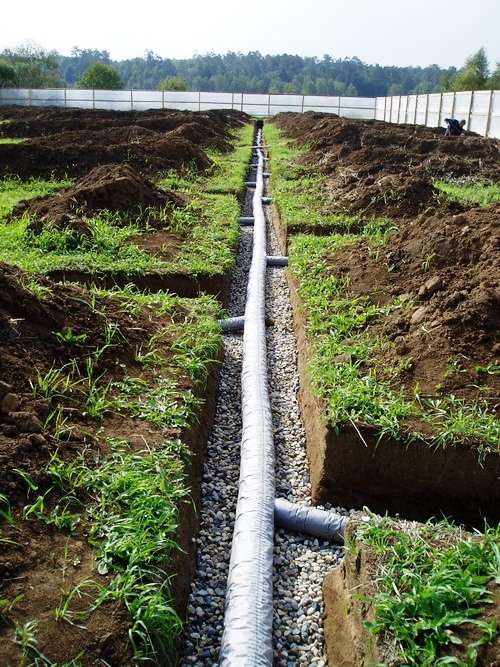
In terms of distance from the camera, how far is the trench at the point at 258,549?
8.44ft

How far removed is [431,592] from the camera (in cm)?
219

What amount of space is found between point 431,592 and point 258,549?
1000 mm

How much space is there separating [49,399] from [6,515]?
3.04 feet

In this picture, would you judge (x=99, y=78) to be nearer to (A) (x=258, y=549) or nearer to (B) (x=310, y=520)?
(B) (x=310, y=520)

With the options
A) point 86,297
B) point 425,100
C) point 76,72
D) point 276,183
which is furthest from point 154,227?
point 76,72

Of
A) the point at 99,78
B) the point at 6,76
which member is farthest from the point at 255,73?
the point at 6,76

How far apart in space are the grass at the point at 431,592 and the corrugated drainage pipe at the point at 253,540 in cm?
54

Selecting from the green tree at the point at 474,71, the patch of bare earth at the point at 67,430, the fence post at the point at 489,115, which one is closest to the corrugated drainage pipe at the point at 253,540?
the patch of bare earth at the point at 67,430

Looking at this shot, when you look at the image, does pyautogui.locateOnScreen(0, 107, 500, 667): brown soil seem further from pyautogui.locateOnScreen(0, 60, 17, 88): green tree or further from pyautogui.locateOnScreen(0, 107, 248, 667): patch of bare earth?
pyautogui.locateOnScreen(0, 60, 17, 88): green tree

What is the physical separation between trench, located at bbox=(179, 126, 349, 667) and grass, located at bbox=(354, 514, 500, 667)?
549 millimetres

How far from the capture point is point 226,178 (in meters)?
12.5

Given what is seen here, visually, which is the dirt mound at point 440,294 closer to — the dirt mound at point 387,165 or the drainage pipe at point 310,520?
the drainage pipe at point 310,520

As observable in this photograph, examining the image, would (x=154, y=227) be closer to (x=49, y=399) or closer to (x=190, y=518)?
(x=49, y=399)

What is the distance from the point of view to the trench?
8.44ft
